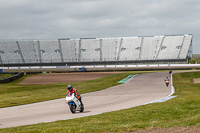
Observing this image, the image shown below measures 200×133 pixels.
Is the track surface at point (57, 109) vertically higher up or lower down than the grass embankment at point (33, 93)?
higher up

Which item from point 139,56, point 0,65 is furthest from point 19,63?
point 139,56

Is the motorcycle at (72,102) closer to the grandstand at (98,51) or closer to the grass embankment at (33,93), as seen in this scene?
the grass embankment at (33,93)

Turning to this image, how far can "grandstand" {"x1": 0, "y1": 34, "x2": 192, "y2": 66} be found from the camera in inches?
4328

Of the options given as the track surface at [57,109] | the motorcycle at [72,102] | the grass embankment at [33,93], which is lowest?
the grass embankment at [33,93]

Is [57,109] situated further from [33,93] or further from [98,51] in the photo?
[98,51]

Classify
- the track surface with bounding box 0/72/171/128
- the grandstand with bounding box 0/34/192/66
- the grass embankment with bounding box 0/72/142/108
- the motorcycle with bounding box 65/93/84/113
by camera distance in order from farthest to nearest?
1. the grandstand with bounding box 0/34/192/66
2. the grass embankment with bounding box 0/72/142/108
3. the motorcycle with bounding box 65/93/84/113
4. the track surface with bounding box 0/72/171/128

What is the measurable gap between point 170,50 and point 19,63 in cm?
5405

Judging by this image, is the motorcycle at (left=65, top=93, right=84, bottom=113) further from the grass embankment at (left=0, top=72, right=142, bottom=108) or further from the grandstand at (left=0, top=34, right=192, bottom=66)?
the grandstand at (left=0, top=34, right=192, bottom=66)

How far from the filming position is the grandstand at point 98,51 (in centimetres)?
10994

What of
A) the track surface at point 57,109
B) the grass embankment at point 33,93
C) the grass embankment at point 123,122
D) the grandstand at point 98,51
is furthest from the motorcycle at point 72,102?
the grandstand at point 98,51

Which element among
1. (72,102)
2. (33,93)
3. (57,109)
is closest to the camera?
(72,102)

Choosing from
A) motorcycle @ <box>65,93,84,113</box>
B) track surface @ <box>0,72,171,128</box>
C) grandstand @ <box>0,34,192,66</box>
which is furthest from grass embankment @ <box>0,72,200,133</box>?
grandstand @ <box>0,34,192,66</box>

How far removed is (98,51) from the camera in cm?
11444

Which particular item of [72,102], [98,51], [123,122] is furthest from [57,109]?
[98,51]
